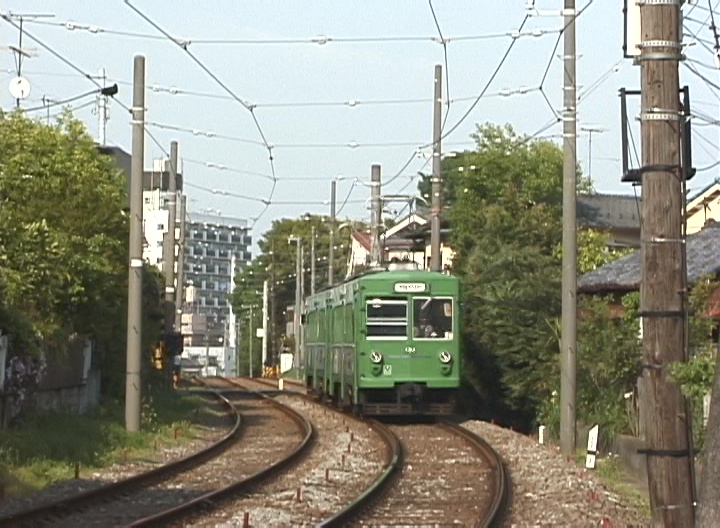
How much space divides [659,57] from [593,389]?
1447 centimetres

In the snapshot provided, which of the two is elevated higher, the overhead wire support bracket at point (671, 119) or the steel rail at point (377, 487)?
the overhead wire support bracket at point (671, 119)

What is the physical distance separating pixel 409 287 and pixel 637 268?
13.8ft

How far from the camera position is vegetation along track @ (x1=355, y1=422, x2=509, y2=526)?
48.3ft

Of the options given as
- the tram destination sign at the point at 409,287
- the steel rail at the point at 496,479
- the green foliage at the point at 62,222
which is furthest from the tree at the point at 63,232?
the steel rail at the point at 496,479

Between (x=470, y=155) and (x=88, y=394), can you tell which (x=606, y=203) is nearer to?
(x=470, y=155)

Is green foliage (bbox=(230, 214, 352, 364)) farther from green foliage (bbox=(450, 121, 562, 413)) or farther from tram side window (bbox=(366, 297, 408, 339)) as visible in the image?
tram side window (bbox=(366, 297, 408, 339))

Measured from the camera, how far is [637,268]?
27.4m

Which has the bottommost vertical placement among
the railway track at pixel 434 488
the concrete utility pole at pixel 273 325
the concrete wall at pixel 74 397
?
the railway track at pixel 434 488

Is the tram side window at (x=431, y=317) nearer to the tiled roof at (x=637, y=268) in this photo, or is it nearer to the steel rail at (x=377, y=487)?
the tiled roof at (x=637, y=268)

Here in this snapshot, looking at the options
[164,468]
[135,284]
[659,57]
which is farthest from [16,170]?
[659,57]

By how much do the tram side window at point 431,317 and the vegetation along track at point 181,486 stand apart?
9.40 feet

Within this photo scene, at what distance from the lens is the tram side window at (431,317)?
28359mm

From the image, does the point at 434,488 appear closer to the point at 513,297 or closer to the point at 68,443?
the point at 68,443

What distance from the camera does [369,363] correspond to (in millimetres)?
28203
